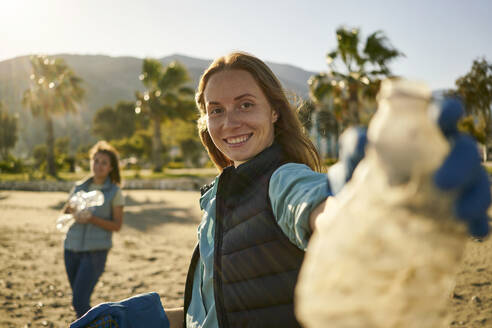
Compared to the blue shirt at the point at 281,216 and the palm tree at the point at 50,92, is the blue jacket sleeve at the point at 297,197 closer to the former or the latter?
the blue shirt at the point at 281,216

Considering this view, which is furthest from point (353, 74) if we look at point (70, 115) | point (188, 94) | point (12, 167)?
point (70, 115)

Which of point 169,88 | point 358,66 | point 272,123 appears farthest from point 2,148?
point 272,123

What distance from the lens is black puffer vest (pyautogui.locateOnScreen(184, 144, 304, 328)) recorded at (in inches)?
49.7

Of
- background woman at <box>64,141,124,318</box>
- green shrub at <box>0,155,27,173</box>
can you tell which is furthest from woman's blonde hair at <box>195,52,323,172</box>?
green shrub at <box>0,155,27,173</box>

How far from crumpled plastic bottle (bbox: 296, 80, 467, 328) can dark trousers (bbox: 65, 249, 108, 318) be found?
12.2ft

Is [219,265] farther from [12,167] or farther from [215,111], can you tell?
[12,167]

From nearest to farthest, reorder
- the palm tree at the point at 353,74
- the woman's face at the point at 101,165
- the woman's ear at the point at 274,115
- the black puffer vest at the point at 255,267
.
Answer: the black puffer vest at the point at 255,267 → the woman's ear at the point at 274,115 → the woman's face at the point at 101,165 → the palm tree at the point at 353,74

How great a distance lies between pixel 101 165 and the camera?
4168mm

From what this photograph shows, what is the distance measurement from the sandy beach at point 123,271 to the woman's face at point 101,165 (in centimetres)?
199

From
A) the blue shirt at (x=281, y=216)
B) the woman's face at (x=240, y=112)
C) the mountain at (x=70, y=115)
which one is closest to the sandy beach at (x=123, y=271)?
the blue shirt at (x=281, y=216)

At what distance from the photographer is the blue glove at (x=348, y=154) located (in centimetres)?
60

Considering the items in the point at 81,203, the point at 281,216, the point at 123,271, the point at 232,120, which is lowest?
the point at 123,271

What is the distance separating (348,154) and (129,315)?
1.58m

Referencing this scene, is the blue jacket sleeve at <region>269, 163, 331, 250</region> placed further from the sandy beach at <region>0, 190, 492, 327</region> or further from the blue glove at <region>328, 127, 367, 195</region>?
the sandy beach at <region>0, 190, 492, 327</region>
